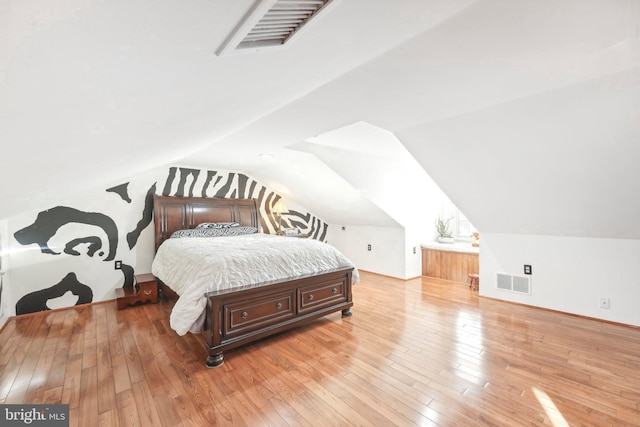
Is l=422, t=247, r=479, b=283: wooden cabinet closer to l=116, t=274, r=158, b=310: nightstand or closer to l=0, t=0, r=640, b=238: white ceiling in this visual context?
l=0, t=0, r=640, b=238: white ceiling

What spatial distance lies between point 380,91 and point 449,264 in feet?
13.3

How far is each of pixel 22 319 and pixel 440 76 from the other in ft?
16.0

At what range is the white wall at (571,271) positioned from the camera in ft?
9.84

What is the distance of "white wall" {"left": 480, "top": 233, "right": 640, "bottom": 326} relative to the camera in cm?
300

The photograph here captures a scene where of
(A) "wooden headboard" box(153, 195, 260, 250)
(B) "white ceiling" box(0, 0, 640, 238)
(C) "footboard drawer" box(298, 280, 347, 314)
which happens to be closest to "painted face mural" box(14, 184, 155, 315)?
(A) "wooden headboard" box(153, 195, 260, 250)

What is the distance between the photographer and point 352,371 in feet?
7.25

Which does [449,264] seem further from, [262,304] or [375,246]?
[262,304]

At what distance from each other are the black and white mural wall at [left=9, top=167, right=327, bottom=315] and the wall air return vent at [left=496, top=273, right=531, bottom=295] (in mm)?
4811

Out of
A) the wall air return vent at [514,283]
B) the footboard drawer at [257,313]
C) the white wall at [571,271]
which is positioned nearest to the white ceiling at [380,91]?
the white wall at [571,271]

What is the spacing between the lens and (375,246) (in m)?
5.53

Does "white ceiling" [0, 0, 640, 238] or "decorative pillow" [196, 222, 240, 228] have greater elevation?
"white ceiling" [0, 0, 640, 238]

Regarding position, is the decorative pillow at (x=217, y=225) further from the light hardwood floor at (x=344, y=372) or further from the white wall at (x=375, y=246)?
the white wall at (x=375, y=246)

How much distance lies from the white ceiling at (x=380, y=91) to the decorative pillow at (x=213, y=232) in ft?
4.91

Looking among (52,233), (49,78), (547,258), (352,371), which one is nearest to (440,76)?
(49,78)
